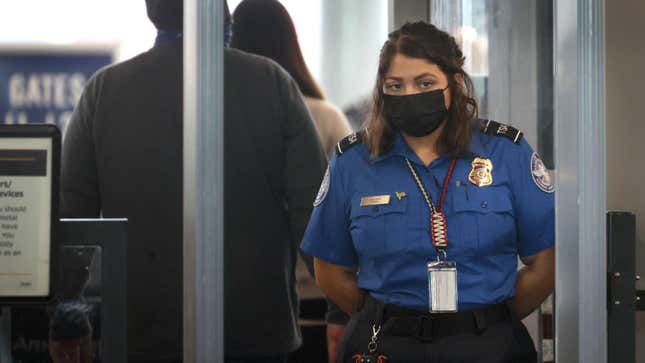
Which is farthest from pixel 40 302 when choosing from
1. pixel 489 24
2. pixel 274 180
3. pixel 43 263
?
pixel 489 24

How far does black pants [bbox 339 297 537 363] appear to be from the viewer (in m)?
2.39

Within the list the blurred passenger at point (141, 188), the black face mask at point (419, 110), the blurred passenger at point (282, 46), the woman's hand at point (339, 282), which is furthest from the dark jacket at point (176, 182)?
the black face mask at point (419, 110)

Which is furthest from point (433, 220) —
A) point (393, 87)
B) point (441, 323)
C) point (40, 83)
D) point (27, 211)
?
point (40, 83)

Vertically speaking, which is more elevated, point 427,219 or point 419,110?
point 419,110

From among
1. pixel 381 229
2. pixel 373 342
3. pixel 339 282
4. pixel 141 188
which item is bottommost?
pixel 373 342

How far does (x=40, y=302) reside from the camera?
2051mm

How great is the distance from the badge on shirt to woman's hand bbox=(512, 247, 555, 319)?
0.25 metres

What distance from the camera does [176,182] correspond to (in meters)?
2.72

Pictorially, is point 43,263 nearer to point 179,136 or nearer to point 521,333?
point 179,136

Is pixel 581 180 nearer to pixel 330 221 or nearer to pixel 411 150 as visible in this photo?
pixel 411 150

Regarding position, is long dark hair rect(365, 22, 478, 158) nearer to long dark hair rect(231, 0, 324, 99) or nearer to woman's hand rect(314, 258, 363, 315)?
woman's hand rect(314, 258, 363, 315)

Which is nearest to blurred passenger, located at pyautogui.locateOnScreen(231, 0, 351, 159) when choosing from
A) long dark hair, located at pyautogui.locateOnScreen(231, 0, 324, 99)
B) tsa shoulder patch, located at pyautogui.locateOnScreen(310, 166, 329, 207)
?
long dark hair, located at pyautogui.locateOnScreen(231, 0, 324, 99)

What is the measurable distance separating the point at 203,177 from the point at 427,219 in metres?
0.55

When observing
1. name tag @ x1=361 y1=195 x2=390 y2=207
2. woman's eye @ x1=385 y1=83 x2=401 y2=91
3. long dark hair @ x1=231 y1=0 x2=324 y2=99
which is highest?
long dark hair @ x1=231 y1=0 x2=324 y2=99
